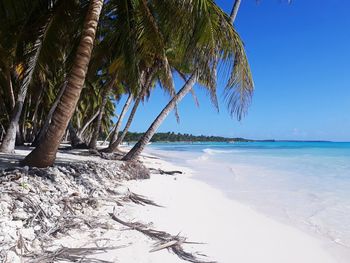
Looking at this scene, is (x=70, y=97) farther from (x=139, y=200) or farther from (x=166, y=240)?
(x=166, y=240)

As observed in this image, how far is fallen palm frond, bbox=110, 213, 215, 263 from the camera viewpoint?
3.27 m

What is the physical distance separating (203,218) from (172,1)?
389 centimetres

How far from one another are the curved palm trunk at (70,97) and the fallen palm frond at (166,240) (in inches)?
78.2

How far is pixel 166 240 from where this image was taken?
3.58m

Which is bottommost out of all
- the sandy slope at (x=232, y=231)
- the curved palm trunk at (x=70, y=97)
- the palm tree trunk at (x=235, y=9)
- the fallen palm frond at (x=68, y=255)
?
the sandy slope at (x=232, y=231)

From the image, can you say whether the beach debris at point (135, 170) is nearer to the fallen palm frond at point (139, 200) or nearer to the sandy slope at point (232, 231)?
the sandy slope at point (232, 231)

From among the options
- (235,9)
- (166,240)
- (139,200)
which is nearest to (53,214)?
(166,240)

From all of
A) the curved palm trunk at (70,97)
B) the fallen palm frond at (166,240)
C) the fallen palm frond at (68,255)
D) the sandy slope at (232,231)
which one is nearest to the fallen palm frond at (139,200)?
the sandy slope at (232,231)

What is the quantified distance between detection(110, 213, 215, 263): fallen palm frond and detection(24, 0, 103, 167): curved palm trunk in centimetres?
199

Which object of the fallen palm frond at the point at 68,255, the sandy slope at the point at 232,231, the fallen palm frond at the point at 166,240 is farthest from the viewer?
the sandy slope at the point at 232,231

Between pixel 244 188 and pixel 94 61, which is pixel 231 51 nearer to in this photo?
pixel 244 188

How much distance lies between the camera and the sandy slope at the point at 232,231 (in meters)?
3.57

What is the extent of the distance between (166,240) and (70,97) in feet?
9.45

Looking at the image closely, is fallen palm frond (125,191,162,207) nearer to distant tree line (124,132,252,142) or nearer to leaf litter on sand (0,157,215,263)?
leaf litter on sand (0,157,215,263)
